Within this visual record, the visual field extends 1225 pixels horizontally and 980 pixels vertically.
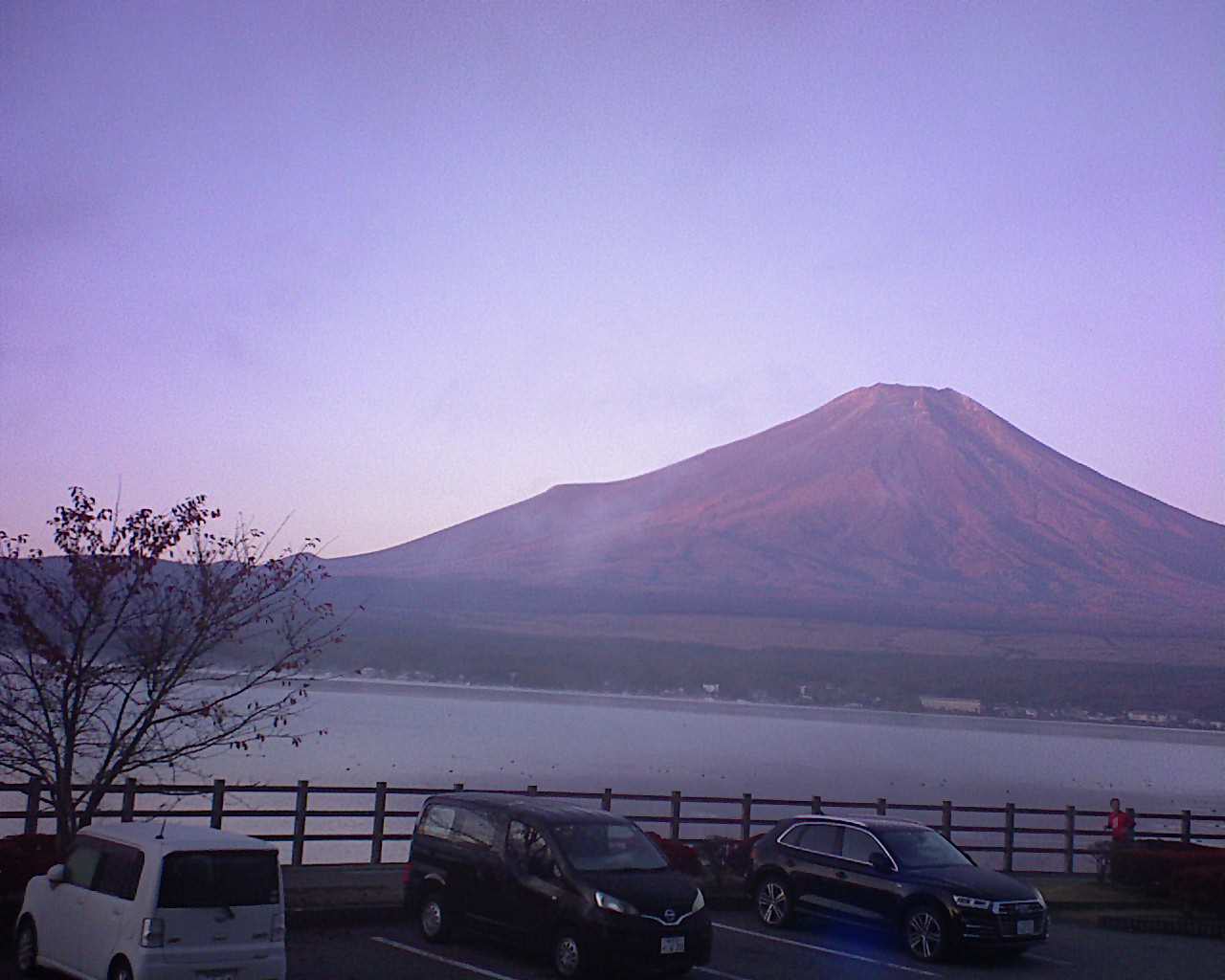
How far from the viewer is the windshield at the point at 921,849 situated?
54.2 feet

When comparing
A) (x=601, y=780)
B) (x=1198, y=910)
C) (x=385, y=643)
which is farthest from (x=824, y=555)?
(x=1198, y=910)

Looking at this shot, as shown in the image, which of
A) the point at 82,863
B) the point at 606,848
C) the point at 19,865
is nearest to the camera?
the point at 82,863

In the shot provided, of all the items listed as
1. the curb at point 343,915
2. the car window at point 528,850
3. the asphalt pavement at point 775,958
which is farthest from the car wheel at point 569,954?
the curb at point 343,915

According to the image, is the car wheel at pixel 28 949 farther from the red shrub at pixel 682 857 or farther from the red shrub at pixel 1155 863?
the red shrub at pixel 1155 863

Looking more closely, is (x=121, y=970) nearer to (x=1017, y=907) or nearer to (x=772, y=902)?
(x=772, y=902)

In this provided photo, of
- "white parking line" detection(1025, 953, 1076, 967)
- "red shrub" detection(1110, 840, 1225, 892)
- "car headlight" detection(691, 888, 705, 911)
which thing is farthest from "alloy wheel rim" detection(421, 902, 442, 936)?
"red shrub" detection(1110, 840, 1225, 892)

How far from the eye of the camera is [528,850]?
14.1 m

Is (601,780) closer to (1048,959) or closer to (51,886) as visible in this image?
(1048,959)

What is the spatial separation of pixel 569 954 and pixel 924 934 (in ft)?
15.1

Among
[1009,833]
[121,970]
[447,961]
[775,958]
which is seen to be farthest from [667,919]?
[1009,833]

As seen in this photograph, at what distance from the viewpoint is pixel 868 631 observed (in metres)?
169

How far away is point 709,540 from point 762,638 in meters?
28.2

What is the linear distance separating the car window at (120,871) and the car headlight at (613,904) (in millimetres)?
4229

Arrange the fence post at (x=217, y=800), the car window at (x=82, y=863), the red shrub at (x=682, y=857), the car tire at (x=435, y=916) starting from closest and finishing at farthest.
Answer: the car window at (x=82, y=863) → the car tire at (x=435, y=916) → the fence post at (x=217, y=800) → the red shrub at (x=682, y=857)
